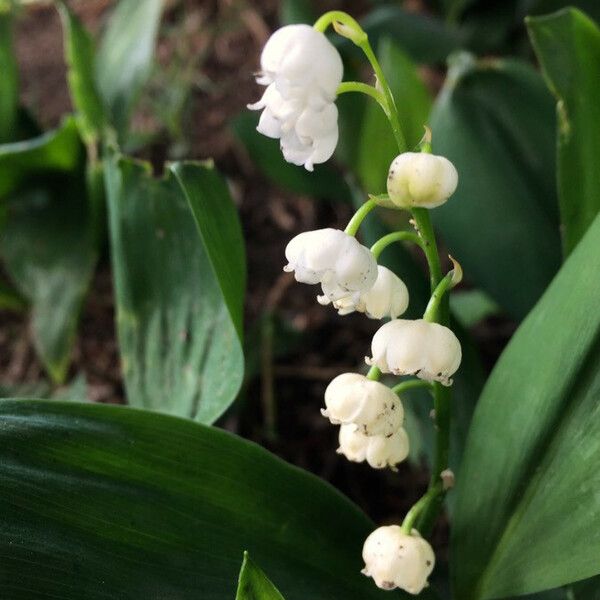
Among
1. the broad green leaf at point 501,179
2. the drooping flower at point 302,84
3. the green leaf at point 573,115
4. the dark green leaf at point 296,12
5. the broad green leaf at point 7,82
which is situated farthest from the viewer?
the dark green leaf at point 296,12

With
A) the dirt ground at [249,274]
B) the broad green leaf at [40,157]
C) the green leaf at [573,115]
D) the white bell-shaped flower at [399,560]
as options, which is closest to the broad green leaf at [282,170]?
the dirt ground at [249,274]

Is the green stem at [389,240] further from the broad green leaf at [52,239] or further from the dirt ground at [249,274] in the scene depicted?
the broad green leaf at [52,239]

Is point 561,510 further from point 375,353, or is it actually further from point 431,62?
point 431,62

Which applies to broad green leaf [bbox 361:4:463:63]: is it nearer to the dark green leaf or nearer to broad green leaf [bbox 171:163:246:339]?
the dark green leaf

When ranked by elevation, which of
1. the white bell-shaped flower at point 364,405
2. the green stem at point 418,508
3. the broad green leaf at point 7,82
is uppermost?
the broad green leaf at point 7,82

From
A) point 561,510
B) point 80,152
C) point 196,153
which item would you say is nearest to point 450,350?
point 561,510
